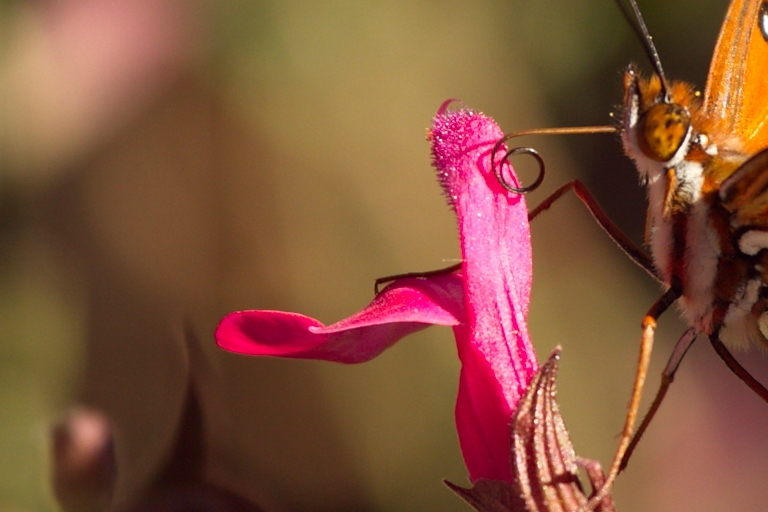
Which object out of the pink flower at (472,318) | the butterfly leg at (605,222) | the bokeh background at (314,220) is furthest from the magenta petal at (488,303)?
Answer: the bokeh background at (314,220)

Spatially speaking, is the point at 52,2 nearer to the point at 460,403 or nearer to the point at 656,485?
the point at 460,403

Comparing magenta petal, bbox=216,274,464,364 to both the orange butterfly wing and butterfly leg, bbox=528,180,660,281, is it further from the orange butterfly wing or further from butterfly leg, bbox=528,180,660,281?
the orange butterfly wing

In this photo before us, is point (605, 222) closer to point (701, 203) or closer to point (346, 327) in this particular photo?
point (701, 203)

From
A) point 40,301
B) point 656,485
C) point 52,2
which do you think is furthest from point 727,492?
point 52,2

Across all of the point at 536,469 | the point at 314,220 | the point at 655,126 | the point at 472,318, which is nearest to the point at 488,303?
the point at 472,318

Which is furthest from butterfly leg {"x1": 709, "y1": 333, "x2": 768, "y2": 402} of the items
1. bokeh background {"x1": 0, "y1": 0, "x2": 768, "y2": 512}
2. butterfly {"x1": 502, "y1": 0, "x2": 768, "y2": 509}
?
bokeh background {"x1": 0, "y1": 0, "x2": 768, "y2": 512}

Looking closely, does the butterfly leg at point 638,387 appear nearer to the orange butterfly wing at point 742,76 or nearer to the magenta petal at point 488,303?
the magenta petal at point 488,303
